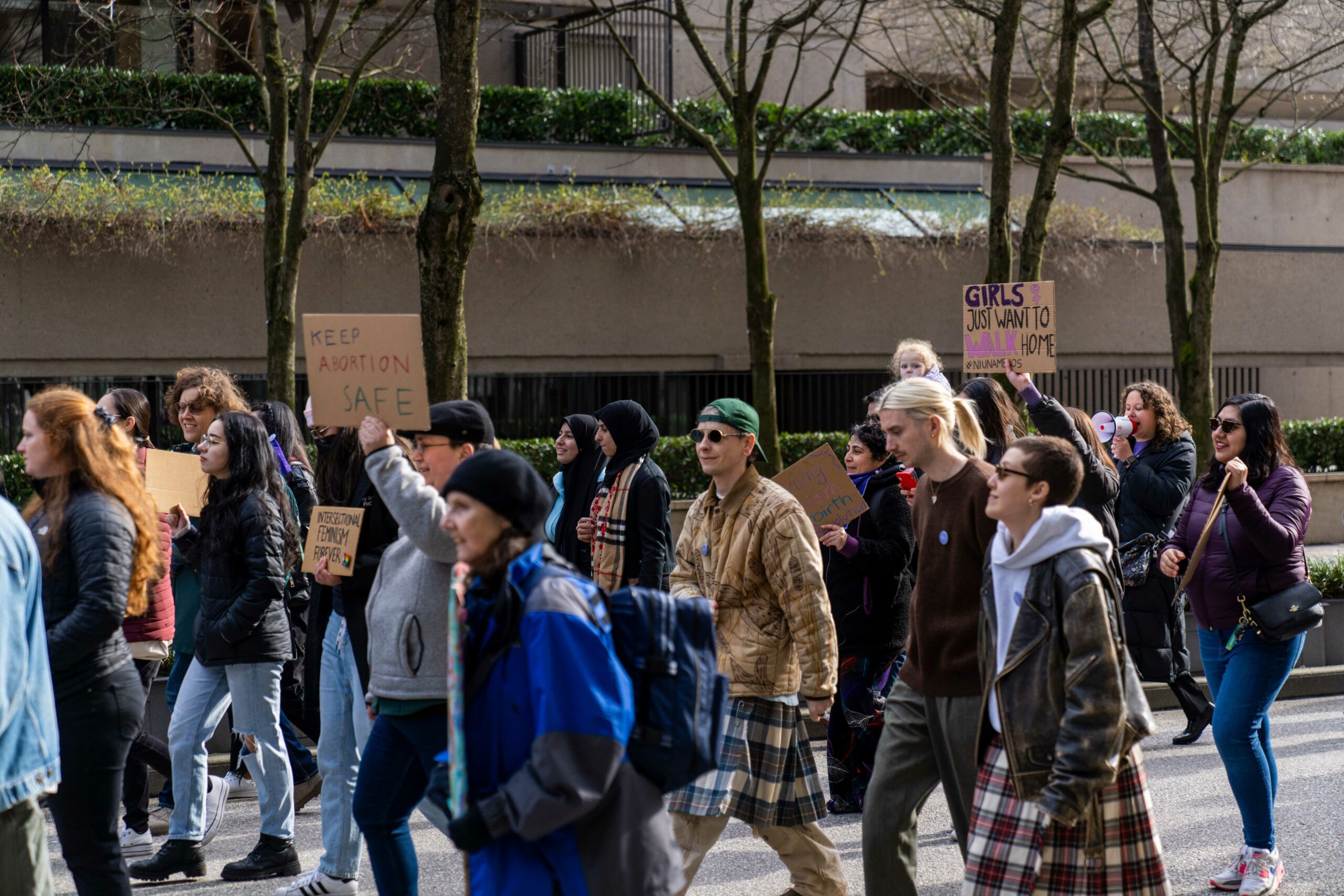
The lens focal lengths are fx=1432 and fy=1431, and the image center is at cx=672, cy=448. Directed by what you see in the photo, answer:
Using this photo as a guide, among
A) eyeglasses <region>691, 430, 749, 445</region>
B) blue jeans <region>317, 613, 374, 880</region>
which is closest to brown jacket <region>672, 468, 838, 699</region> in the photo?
eyeglasses <region>691, 430, 749, 445</region>

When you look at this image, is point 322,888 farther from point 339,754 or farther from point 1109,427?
point 1109,427

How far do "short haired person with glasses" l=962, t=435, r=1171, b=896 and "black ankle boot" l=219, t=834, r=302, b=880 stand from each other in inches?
117

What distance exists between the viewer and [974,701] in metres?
4.27

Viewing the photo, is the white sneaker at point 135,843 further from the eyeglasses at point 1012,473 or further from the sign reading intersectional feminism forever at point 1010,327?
the sign reading intersectional feminism forever at point 1010,327

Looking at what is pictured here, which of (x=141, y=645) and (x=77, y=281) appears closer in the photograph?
(x=141, y=645)

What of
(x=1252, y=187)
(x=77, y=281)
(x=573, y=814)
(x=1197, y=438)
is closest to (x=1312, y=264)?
(x=1252, y=187)

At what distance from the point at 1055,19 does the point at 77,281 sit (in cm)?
1162

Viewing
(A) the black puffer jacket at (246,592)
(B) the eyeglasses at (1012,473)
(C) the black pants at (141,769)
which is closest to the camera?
(B) the eyeglasses at (1012,473)

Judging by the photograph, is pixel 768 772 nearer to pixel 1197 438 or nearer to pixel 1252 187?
pixel 1197 438

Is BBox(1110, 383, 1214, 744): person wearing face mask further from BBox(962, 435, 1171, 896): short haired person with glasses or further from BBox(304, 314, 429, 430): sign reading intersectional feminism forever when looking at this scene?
BBox(304, 314, 429, 430): sign reading intersectional feminism forever

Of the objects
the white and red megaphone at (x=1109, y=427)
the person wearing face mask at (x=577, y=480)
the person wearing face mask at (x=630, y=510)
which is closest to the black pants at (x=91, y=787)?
the person wearing face mask at (x=630, y=510)

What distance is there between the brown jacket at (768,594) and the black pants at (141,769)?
2.49m

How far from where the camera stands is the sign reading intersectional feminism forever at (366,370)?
15.2 feet

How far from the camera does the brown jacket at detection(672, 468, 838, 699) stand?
16.0 ft
